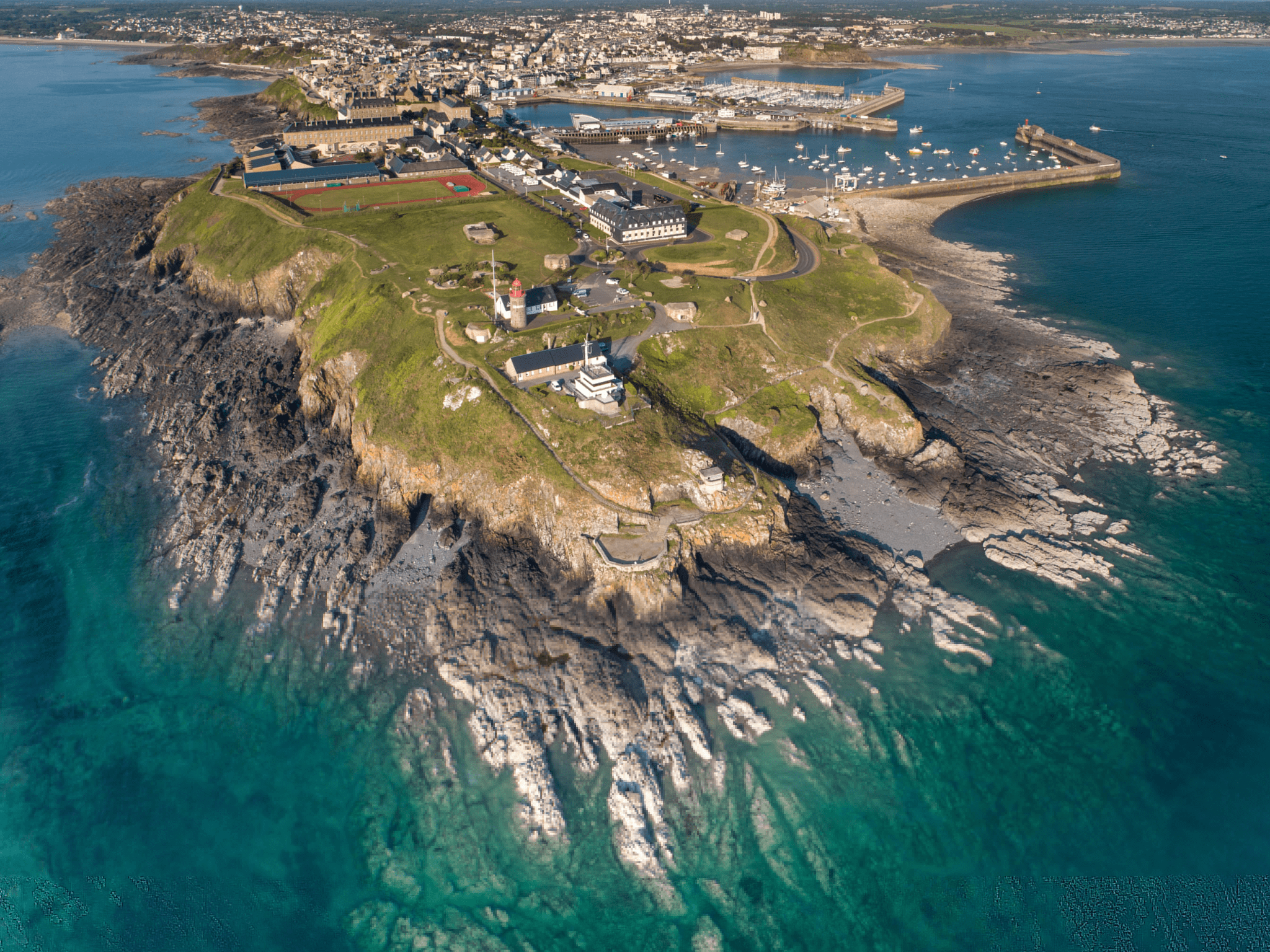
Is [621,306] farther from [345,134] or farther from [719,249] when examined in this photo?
[345,134]

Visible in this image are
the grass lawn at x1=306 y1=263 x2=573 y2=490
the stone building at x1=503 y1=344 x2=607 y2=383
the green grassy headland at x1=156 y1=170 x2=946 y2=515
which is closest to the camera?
the grass lawn at x1=306 y1=263 x2=573 y2=490

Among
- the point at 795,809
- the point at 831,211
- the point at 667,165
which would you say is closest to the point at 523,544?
the point at 795,809

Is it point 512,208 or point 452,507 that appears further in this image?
point 512,208

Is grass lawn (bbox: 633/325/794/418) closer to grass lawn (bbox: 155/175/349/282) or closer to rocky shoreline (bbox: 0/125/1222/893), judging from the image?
rocky shoreline (bbox: 0/125/1222/893)

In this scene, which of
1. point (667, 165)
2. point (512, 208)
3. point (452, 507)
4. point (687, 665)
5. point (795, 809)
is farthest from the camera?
point (667, 165)

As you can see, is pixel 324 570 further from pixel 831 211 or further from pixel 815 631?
pixel 831 211

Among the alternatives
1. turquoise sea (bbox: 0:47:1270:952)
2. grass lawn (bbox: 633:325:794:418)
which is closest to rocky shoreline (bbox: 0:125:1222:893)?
turquoise sea (bbox: 0:47:1270:952)

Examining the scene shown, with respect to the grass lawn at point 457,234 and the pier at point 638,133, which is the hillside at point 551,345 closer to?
the grass lawn at point 457,234
